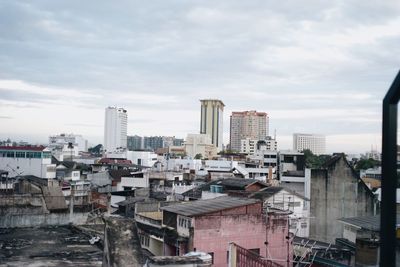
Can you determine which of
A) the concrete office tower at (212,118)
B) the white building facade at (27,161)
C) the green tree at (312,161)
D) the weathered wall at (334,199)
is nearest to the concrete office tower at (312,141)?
the concrete office tower at (212,118)

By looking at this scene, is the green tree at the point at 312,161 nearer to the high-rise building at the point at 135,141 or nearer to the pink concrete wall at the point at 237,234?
the pink concrete wall at the point at 237,234

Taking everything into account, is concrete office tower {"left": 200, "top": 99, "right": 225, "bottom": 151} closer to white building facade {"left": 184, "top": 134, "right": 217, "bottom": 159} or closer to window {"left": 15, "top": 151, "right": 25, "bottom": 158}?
white building facade {"left": 184, "top": 134, "right": 217, "bottom": 159}

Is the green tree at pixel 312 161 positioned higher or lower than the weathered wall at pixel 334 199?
higher

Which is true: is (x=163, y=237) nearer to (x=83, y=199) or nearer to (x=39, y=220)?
(x=39, y=220)

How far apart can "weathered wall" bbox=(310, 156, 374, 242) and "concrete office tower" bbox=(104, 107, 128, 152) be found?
10055 centimetres

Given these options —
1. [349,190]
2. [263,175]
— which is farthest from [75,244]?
[263,175]

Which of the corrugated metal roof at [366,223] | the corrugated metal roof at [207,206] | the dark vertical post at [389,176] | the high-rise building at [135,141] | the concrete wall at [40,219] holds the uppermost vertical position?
the high-rise building at [135,141]

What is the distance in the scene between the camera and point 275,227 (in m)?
15.5

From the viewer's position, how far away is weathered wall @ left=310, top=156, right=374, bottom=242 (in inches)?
948

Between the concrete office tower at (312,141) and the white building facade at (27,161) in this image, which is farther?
the concrete office tower at (312,141)

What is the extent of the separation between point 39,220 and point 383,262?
53.5 feet

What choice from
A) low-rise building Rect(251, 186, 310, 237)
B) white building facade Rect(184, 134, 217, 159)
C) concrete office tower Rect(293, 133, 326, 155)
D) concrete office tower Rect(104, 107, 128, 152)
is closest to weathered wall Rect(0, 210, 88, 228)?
low-rise building Rect(251, 186, 310, 237)

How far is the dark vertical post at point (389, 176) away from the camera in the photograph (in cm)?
213

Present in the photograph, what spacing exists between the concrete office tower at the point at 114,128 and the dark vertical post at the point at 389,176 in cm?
12109
